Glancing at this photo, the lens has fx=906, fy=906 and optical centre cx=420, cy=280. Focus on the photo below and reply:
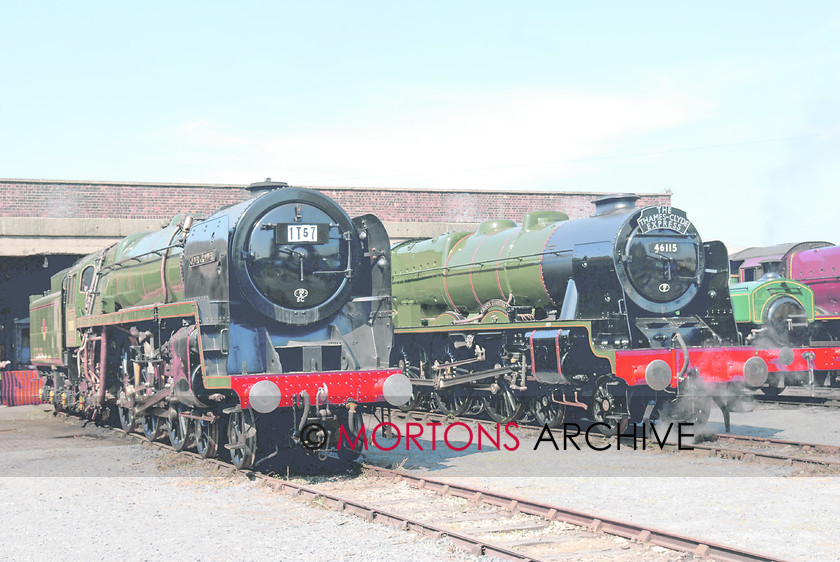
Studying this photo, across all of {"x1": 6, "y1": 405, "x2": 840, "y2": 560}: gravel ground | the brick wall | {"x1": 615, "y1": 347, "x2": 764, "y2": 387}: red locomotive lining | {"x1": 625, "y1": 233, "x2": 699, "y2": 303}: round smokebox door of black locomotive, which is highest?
the brick wall

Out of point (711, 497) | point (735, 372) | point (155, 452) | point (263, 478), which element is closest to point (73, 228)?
point (155, 452)

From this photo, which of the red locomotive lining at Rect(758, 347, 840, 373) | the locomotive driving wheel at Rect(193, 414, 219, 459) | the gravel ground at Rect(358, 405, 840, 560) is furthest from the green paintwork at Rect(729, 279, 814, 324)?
the locomotive driving wheel at Rect(193, 414, 219, 459)

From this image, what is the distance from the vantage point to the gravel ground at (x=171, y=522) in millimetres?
6474

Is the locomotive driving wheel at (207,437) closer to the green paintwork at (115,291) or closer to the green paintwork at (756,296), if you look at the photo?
the green paintwork at (115,291)

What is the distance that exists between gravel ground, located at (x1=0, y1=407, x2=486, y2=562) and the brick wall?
11.6 metres

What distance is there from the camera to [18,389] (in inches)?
902

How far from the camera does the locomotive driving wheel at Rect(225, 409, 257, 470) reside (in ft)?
30.9

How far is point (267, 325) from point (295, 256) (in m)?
0.82

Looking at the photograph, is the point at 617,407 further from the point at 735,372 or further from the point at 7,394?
the point at 7,394

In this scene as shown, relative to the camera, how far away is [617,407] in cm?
1175

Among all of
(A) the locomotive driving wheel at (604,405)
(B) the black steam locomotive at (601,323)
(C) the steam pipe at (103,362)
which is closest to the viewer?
(B) the black steam locomotive at (601,323)

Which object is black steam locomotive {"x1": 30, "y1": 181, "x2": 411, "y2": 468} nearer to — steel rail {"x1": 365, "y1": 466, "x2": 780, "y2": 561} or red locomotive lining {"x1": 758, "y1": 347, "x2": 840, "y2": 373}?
steel rail {"x1": 365, "y1": 466, "x2": 780, "y2": 561}

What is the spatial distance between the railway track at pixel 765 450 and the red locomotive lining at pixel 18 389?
16.5 meters

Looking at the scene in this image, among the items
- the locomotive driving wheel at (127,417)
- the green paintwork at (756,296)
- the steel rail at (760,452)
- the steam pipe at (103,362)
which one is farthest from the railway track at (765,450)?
the steam pipe at (103,362)
